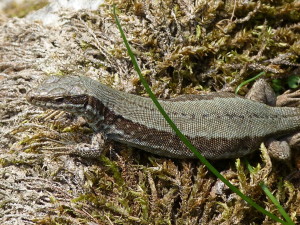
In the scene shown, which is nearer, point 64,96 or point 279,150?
point 64,96

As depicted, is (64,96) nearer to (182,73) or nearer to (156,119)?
(156,119)

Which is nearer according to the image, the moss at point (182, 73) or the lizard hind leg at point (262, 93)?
the moss at point (182, 73)

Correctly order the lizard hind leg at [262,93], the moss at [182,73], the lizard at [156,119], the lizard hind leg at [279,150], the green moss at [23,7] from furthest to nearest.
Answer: the green moss at [23,7] < the lizard hind leg at [262,93] < the lizard hind leg at [279,150] < the lizard at [156,119] < the moss at [182,73]

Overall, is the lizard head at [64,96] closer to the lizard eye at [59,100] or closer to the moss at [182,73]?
the lizard eye at [59,100]

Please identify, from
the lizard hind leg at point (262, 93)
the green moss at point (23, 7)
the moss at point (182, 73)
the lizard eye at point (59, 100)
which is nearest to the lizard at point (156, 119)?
the lizard eye at point (59, 100)

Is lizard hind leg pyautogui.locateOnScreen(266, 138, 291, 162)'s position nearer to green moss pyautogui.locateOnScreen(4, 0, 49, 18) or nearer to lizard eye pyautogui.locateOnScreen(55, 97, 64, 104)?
lizard eye pyautogui.locateOnScreen(55, 97, 64, 104)

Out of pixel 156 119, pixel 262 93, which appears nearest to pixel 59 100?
pixel 156 119

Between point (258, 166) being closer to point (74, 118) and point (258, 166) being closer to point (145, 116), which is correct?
point (145, 116)
